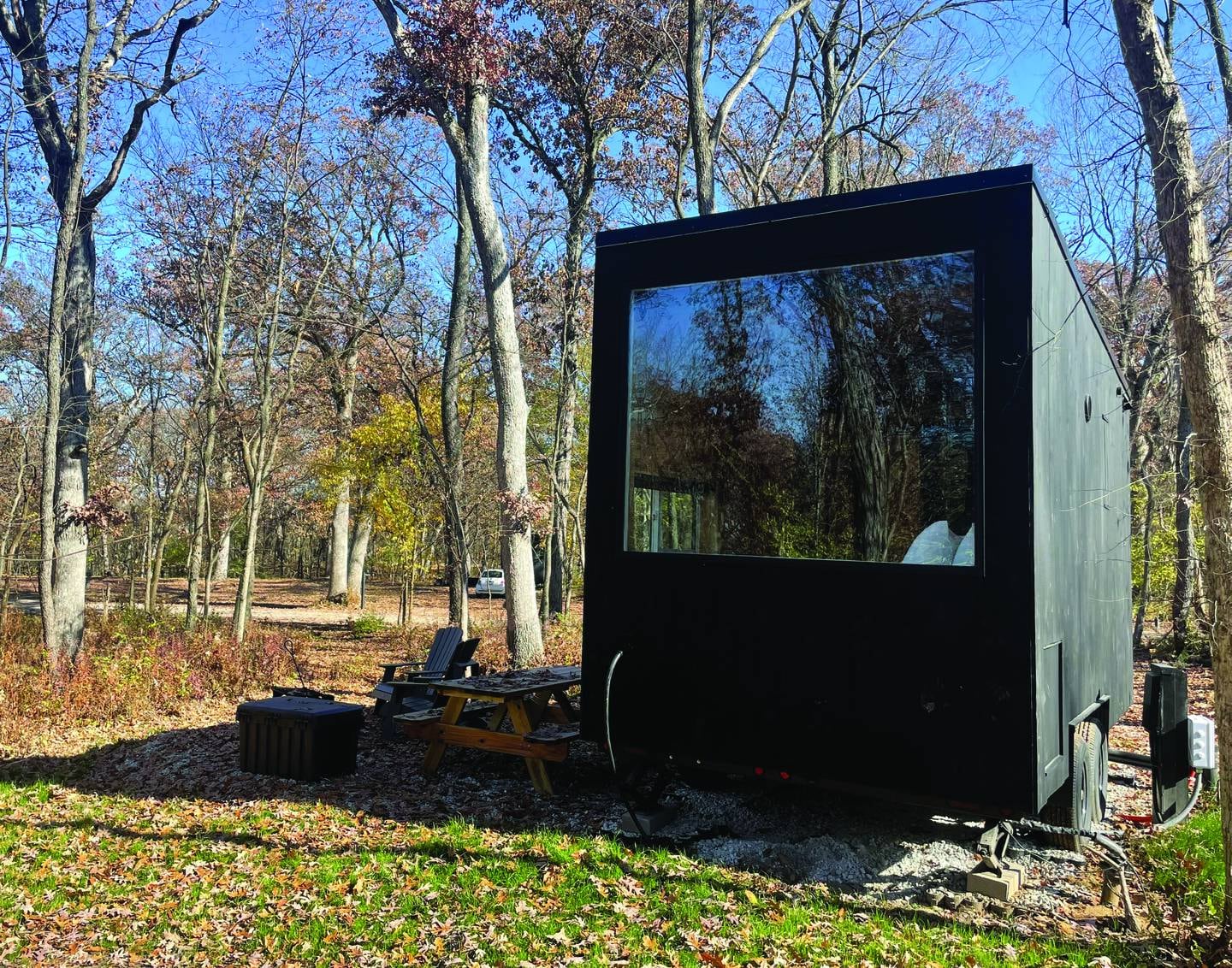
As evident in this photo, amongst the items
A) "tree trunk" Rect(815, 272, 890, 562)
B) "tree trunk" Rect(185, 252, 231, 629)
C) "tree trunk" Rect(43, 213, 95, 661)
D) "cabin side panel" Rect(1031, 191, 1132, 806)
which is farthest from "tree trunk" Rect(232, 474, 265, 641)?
"cabin side panel" Rect(1031, 191, 1132, 806)

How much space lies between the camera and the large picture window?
432 cm

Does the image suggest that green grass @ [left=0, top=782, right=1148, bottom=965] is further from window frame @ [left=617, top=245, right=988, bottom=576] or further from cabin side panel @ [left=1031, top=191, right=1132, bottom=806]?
window frame @ [left=617, top=245, right=988, bottom=576]

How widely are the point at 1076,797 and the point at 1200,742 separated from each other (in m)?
1.40

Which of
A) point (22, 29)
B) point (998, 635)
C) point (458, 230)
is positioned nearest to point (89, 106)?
point (22, 29)

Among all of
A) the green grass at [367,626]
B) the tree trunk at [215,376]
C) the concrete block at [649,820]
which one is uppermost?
the tree trunk at [215,376]

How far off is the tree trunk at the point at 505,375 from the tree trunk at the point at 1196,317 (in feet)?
26.5

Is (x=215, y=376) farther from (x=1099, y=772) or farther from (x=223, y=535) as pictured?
(x=1099, y=772)

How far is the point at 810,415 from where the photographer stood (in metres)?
4.75

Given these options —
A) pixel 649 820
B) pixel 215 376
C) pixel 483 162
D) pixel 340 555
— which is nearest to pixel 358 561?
pixel 340 555

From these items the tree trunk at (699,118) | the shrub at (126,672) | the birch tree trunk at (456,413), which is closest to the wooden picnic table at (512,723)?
the shrub at (126,672)

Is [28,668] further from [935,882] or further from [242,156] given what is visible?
[935,882]

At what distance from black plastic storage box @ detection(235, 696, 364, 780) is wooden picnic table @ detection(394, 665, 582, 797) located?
397mm

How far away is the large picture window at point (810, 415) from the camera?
4320mm

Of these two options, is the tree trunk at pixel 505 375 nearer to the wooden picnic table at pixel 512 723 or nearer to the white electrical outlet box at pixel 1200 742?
the wooden picnic table at pixel 512 723
